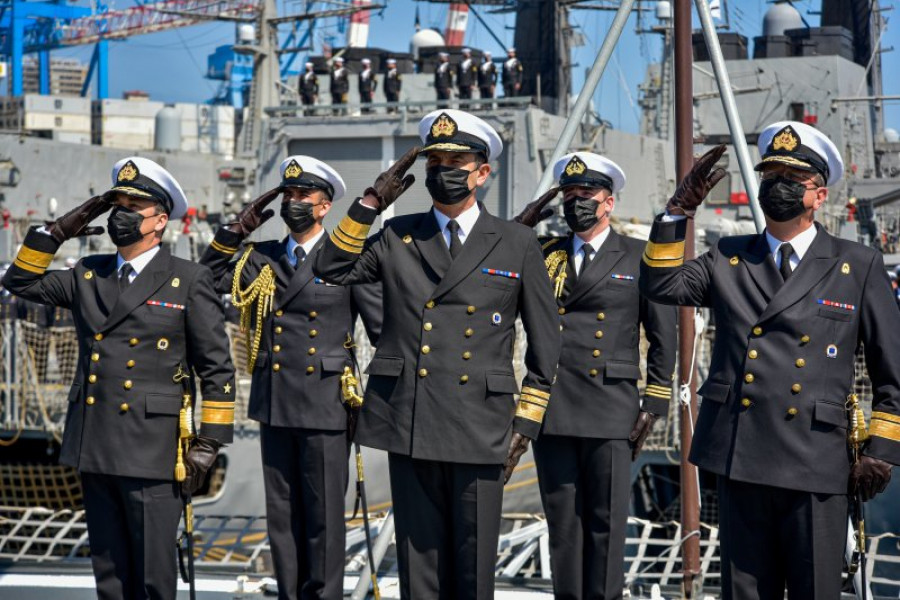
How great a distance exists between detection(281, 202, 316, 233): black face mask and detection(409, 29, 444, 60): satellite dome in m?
22.7

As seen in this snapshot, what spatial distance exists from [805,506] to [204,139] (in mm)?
36791

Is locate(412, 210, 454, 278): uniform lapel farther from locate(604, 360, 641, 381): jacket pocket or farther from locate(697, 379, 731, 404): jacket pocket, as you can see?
locate(604, 360, 641, 381): jacket pocket

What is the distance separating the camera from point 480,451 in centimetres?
396

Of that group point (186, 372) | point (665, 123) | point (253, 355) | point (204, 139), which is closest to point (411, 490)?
point (186, 372)

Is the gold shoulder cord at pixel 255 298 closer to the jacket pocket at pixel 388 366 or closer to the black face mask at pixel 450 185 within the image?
the jacket pocket at pixel 388 366

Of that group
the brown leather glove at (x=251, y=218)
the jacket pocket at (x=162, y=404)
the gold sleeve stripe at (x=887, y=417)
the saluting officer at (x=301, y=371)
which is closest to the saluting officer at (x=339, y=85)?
the brown leather glove at (x=251, y=218)

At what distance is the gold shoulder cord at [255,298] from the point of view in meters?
5.29

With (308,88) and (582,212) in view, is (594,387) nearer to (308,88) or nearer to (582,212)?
(582,212)

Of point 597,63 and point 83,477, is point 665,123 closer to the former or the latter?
point 597,63

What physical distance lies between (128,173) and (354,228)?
2.95 feet

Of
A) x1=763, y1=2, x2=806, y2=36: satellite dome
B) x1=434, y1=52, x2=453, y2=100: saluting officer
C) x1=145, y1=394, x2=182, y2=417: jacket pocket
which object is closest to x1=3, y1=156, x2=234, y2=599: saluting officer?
x1=145, y1=394, x2=182, y2=417: jacket pocket

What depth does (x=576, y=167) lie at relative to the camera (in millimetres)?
4934

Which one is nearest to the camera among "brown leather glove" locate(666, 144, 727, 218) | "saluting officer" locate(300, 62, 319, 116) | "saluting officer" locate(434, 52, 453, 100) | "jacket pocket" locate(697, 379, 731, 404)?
"brown leather glove" locate(666, 144, 727, 218)

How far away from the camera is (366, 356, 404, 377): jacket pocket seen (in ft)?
13.1
